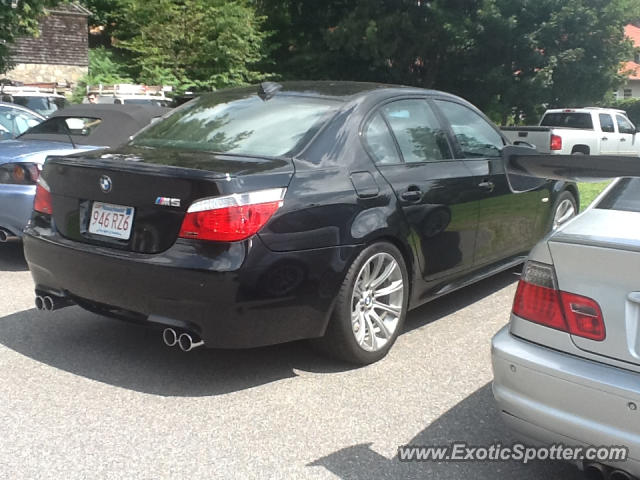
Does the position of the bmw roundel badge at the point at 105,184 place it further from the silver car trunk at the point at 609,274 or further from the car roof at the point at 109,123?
the car roof at the point at 109,123

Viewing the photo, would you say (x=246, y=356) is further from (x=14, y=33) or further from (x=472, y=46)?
(x=472, y=46)

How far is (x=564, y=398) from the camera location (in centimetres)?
246

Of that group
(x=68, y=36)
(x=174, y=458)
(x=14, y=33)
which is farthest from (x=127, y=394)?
(x=68, y=36)

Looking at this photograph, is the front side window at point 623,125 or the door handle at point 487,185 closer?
the door handle at point 487,185

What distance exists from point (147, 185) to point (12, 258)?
3.87m

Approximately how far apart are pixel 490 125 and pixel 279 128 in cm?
213

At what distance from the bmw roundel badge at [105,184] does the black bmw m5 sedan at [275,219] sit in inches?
0.4

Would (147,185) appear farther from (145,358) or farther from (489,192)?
(489,192)

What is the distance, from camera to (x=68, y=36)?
31.3m

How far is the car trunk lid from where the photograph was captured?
11.3ft

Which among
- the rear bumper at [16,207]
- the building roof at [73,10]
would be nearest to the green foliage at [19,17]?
the rear bumper at [16,207]

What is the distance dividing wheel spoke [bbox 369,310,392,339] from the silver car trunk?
1.60 m

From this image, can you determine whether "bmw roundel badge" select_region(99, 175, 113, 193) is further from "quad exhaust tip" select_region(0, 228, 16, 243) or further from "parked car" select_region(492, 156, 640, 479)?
"quad exhaust tip" select_region(0, 228, 16, 243)

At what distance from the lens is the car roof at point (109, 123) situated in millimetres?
6996
